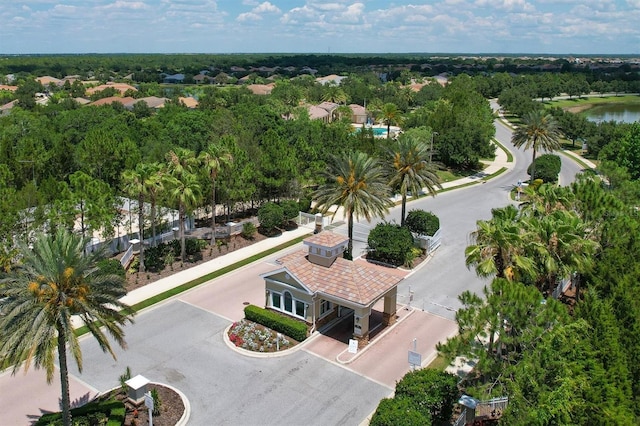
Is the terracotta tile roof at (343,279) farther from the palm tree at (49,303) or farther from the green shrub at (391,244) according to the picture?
the palm tree at (49,303)

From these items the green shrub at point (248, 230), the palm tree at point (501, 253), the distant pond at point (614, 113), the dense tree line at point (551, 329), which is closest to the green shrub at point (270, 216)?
the green shrub at point (248, 230)

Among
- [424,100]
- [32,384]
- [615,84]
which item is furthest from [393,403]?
[615,84]

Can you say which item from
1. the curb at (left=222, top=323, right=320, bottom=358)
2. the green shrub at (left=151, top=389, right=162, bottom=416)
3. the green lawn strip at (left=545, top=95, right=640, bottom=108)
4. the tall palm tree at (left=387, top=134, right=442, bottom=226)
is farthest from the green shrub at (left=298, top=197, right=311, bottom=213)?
the green lawn strip at (left=545, top=95, right=640, bottom=108)

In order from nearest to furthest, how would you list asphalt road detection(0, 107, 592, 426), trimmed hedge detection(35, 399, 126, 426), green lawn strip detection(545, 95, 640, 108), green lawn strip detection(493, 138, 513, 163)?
trimmed hedge detection(35, 399, 126, 426)
asphalt road detection(0, 107, 592, 426)
green lawn strip detection(493, 138, 513, 163)
green lawn strip detection(545, 95, 640, 108)

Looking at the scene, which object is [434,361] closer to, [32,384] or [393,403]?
[393,403]

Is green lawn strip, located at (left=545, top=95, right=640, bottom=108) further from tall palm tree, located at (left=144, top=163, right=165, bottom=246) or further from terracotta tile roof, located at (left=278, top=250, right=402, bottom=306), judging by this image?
tall palm tree, located at (left=144, top=163, right=165, bottom=246)
